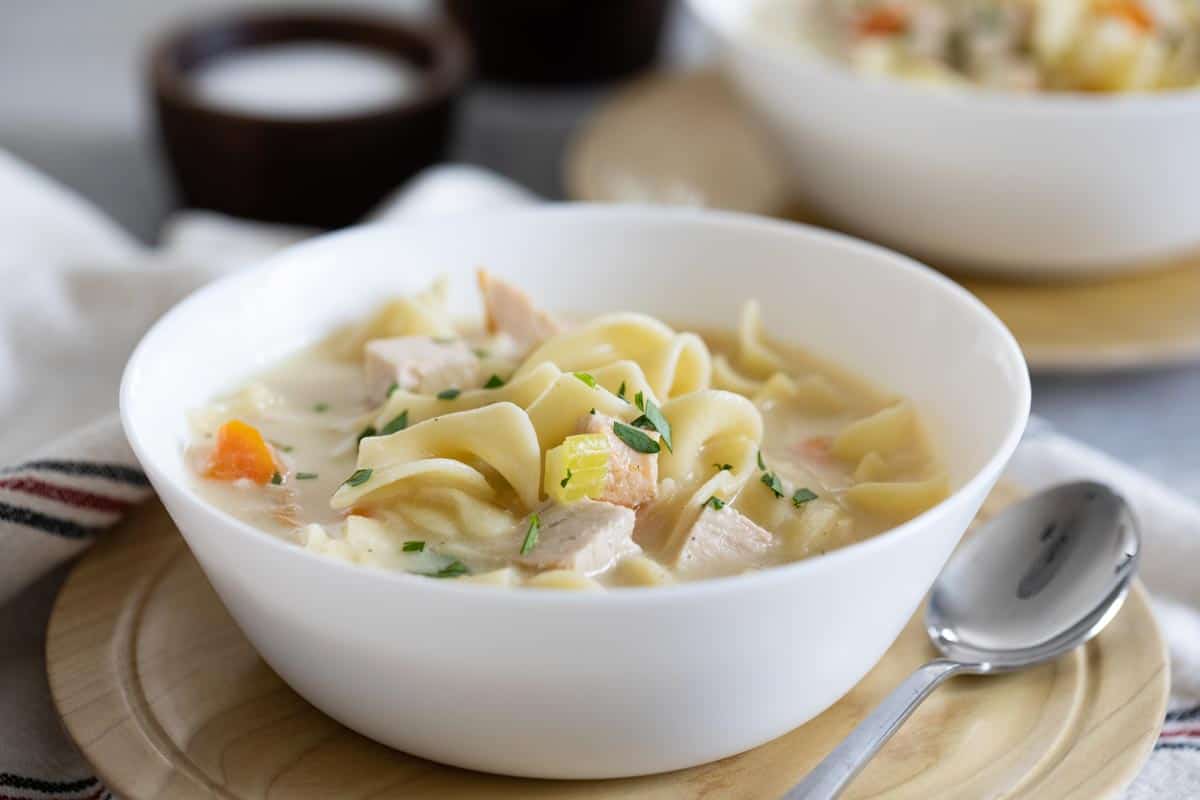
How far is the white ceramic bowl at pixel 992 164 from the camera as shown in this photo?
15.5 feet

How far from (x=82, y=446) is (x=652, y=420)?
133cm

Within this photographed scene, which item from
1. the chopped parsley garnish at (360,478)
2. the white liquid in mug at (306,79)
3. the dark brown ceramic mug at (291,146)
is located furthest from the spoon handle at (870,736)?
the white liquid in mug at (306,79)

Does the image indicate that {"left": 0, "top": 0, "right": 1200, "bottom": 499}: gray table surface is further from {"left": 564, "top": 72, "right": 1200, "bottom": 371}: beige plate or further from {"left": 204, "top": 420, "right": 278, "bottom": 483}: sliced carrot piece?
{"left": 204, "top": 420, "right": 278, "bottom": 483}: sliced carrot piece

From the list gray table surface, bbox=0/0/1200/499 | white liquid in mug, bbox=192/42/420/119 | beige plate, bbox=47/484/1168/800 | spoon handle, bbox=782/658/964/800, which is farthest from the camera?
white liquid in mug, bbox=192/42/420/119

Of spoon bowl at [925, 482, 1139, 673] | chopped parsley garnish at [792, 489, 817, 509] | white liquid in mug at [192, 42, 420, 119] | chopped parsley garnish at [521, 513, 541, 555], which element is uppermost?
chopped parsley garnish at [521, 513, 541, 555]

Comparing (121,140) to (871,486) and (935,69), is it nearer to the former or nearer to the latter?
(935,69)

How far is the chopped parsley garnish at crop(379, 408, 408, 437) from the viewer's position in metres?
3.24

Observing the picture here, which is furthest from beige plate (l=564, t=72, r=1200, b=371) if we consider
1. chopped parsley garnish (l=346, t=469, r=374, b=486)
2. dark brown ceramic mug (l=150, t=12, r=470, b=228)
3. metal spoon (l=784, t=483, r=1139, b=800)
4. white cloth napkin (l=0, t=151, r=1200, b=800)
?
chopped parsley garnish (l=346, t=469, r=374, b=486)

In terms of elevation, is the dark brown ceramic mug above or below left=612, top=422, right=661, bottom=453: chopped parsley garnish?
below

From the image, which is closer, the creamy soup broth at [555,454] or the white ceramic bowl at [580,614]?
the white ceramic bowl at [580,614]

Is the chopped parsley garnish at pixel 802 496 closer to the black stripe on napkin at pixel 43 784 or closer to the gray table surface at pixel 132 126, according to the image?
the black stripe on napkin at pixel 43 784

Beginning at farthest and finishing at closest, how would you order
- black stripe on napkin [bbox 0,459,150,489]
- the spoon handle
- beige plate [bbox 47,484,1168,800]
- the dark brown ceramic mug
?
the dark brown ceramic mug → black stripe on napkin [bbox 0,459,150,489] → beige plate [bbox 47,484,1168,800] → the spoon handle

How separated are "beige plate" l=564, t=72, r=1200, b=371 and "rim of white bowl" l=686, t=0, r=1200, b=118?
672 mm

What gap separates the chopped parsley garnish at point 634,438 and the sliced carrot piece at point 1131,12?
132 inches
